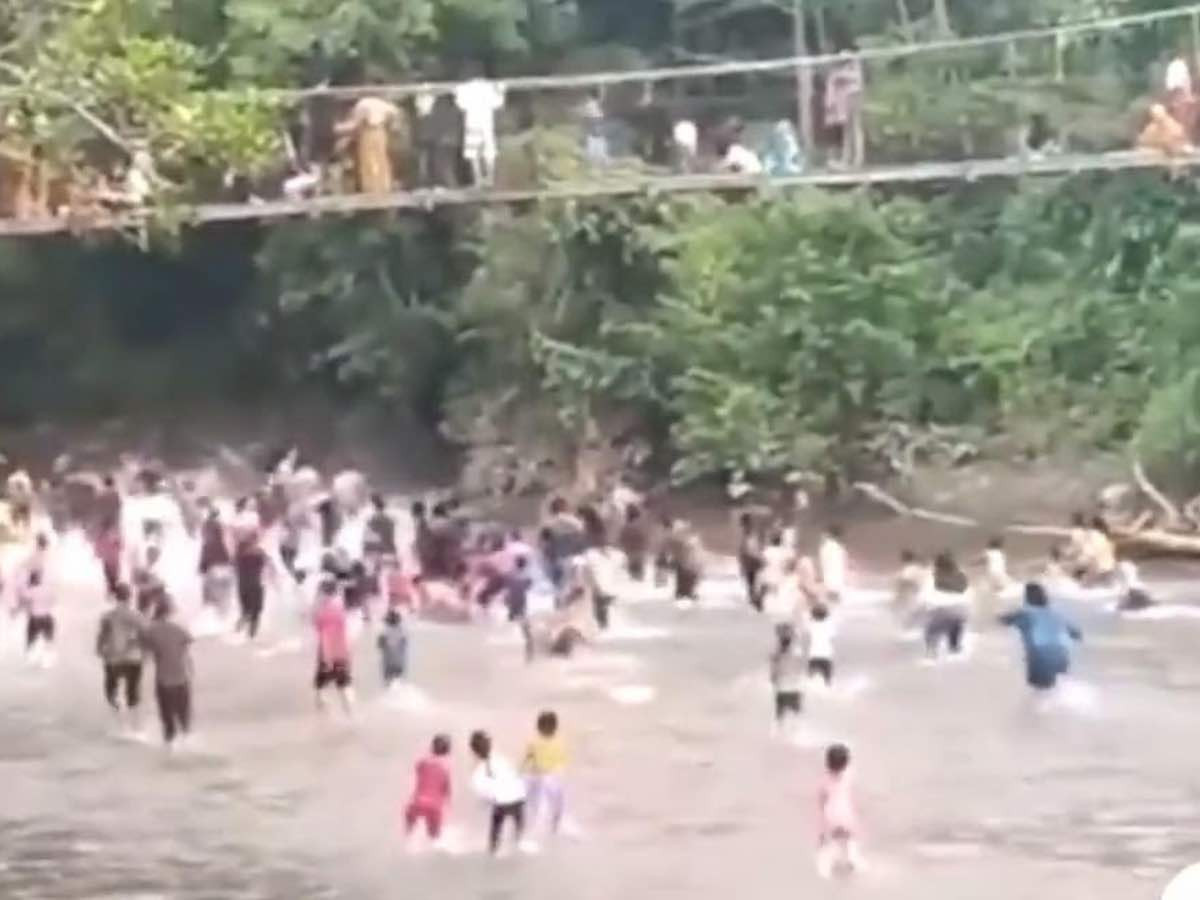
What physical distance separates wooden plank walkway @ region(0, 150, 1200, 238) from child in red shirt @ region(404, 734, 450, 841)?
1.81 m

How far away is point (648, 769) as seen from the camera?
6.84 metres

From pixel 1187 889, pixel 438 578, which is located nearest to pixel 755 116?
pixel 438 578

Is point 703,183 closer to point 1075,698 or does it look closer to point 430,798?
point 1075,698

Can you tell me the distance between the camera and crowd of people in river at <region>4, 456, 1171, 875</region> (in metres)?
7.35

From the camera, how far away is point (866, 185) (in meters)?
8.37

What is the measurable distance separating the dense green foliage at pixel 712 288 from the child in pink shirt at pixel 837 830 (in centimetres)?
166

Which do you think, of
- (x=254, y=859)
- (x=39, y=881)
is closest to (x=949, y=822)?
(x=254, y=859)

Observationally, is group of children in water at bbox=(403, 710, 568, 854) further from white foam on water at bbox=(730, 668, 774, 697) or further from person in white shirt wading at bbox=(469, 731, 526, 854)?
white foam on water at bbox=(730, 668, 774, 697)

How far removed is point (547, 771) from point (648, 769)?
23 cm

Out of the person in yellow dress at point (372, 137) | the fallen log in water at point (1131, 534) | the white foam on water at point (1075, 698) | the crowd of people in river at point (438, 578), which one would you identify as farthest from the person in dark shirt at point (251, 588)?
the white foam on water at point (1075, 698)

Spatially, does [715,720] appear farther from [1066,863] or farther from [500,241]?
[500,241]

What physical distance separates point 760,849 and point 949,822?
432 mm

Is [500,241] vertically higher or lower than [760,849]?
higher

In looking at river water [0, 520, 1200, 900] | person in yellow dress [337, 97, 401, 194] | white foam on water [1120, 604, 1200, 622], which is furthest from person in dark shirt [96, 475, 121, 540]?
white foam on water [1120, 604, 1200, 622]
